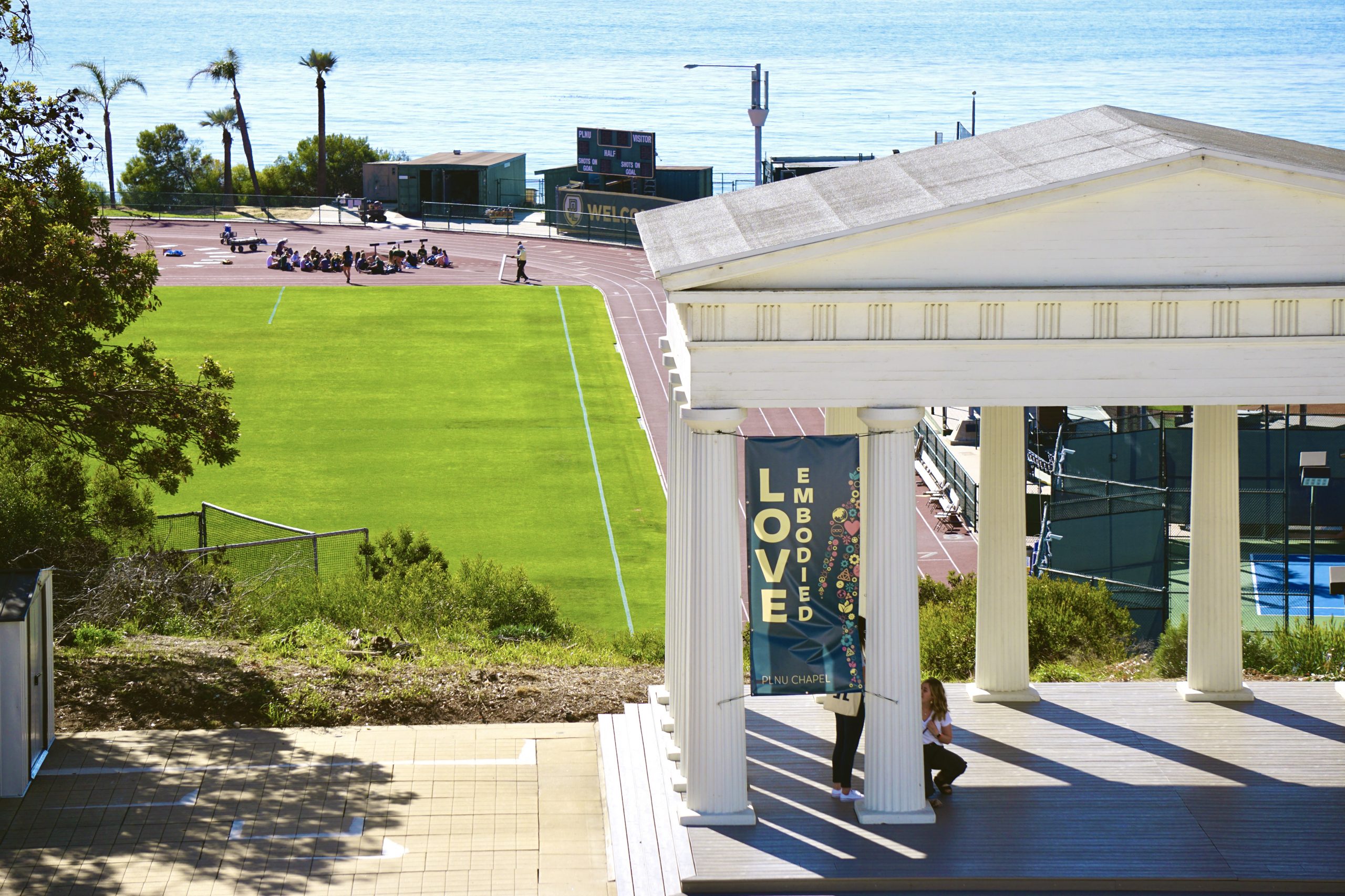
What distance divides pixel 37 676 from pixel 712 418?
27.5ft

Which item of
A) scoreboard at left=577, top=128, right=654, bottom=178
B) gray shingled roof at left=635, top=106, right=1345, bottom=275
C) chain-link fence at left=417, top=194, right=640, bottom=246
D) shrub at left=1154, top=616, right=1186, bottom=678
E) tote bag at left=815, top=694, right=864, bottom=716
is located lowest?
shrub at left=1154, top=616, right=1186, bottom=678

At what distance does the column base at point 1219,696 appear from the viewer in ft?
61.9

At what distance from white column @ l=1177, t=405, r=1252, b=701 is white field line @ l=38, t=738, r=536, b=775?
8.44 metres

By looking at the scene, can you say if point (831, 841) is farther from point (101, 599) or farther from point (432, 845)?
point (101, 599)

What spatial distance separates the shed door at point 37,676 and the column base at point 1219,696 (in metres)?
13.8

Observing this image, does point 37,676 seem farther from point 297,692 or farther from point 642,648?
point 642,648

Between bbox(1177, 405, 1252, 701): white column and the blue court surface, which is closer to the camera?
bbox(1177, 405, 1252, 701): white column

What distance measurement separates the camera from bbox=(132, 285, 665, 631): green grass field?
135 feet

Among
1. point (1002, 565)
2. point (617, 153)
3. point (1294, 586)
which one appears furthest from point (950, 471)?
point (617, 153)

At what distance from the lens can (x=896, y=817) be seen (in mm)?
14984

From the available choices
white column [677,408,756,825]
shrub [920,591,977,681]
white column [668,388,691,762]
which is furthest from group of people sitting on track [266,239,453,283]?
white column [677,408,756,825]

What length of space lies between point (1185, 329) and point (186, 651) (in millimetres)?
13984

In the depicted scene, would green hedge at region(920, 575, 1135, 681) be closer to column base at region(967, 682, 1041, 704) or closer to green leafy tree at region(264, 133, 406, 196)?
column base at region(967, 682, 1041, 704)

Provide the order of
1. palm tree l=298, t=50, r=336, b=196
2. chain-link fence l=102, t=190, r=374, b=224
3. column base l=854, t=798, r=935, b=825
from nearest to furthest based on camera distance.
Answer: column base l=854, t=798, r=935, b=825 < chain-link fence l=102, t=190, r=374, b=224 < palm tree l=298, t=50, r=336, b=196
